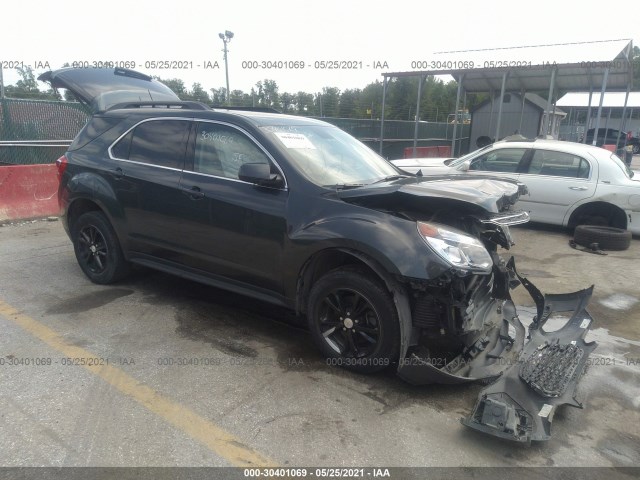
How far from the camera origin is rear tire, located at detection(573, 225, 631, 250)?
22.9 ft

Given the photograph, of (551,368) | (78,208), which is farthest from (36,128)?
(551,368)

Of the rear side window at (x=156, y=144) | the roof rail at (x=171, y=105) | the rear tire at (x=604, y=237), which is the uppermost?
the roof rail at (x=171, y=105)

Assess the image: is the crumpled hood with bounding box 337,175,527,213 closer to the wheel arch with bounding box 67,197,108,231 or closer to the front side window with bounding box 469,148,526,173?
the wheel arch with bounding box 67,197,108,231

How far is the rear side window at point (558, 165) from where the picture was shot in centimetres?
779

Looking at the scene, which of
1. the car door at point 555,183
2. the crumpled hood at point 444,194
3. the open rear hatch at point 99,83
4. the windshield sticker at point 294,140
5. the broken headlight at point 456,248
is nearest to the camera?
the broken headlight at point 456,248

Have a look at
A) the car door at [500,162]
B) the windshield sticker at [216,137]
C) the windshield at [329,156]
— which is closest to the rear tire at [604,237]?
the car door at [500,162]

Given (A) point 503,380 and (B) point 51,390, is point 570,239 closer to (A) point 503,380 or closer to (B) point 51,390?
(A) point 503,380

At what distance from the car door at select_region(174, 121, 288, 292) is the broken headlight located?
1.09 m

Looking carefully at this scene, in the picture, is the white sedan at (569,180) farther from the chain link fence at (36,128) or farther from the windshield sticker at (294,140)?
the chain link fence at (36,128)

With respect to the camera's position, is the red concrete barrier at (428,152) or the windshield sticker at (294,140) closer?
the windshield sticker at (294,140)

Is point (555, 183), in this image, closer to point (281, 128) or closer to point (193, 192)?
point (281, 128)

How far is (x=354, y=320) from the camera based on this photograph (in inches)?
133

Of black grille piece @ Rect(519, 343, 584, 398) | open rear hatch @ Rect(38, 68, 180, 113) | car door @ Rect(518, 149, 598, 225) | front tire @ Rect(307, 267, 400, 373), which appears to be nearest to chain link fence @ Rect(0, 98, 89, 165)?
open rear hatch @ Rect(38, 68, 180, 113)

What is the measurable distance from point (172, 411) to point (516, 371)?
2196mm
